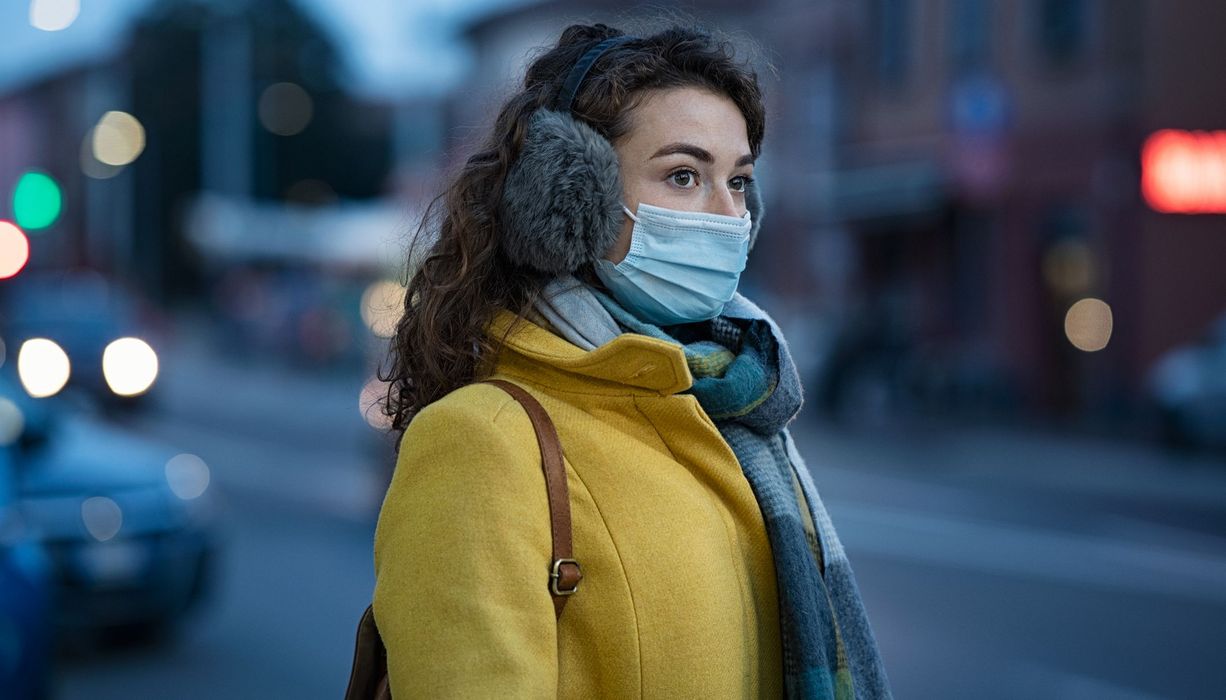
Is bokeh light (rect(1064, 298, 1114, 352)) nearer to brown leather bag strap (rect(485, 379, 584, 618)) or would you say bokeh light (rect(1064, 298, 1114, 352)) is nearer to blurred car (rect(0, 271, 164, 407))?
blurred car (rect(0, 271, 164, 407))

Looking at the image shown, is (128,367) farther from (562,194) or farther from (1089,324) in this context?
(562,194)

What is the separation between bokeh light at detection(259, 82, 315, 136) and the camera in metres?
60.1

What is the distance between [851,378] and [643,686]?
1967cm

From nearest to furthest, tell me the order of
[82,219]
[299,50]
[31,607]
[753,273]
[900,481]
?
[31,607], [900,481], [753,273], [299,50], [82,219]

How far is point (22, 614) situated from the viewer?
16.8 ft

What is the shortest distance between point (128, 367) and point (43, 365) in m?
1.21

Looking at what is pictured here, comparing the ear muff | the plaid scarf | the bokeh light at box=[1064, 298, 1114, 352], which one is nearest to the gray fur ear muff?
the ear muff

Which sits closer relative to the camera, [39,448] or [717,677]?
[717,677]

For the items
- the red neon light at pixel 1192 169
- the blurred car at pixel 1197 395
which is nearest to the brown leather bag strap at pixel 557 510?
the blurred car at pixel 1197 395

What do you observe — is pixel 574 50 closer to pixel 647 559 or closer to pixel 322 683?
pixel 647 559

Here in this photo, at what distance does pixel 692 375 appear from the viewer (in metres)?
2.12

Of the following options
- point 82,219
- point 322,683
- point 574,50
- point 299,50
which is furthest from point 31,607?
point 82,219

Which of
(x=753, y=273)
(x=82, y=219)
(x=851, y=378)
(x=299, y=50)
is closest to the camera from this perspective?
(x=851, y=378)

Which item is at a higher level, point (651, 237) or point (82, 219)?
point (82, 219)
